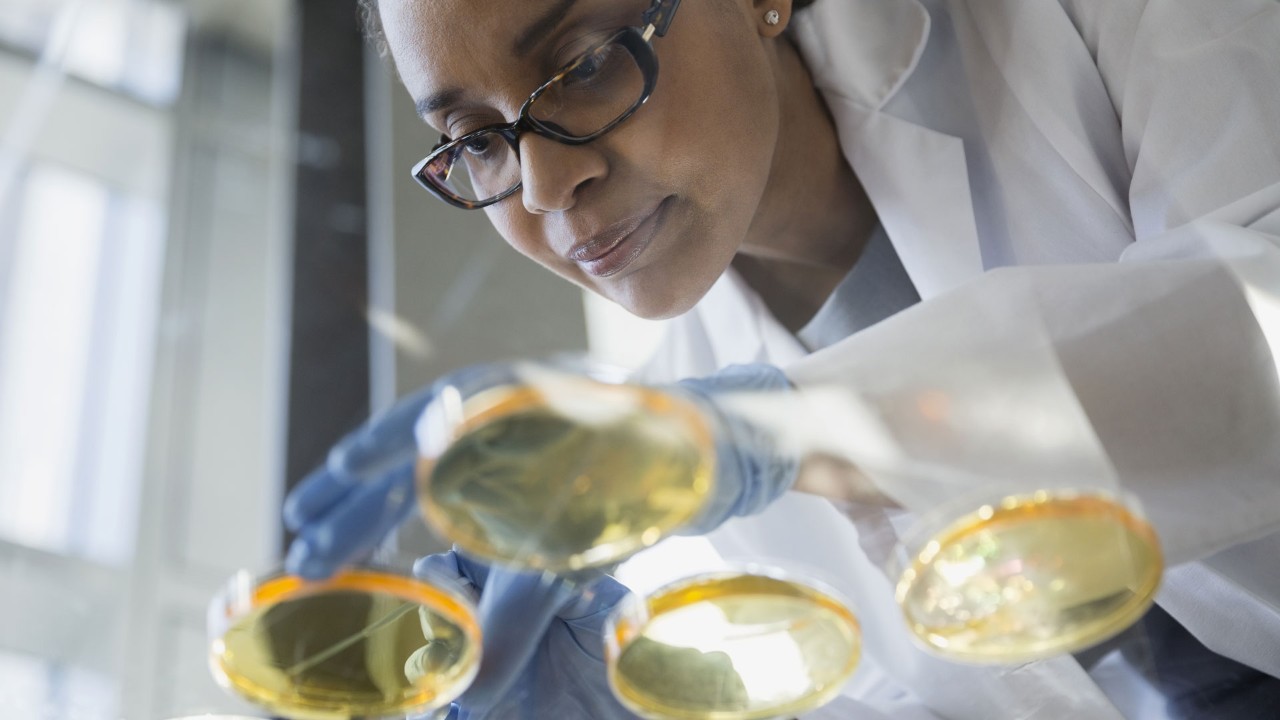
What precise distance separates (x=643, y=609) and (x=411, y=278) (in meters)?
0.32

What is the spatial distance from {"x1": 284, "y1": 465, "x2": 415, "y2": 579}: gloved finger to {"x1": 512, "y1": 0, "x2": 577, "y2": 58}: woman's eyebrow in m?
0.35

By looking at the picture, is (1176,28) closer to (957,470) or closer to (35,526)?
(957,470)

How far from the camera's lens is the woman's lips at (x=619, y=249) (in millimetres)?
686

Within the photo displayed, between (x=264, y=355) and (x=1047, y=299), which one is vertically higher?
(x=264, y=355)

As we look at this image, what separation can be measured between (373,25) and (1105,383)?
1.97 feet

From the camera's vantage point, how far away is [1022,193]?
0.77 m

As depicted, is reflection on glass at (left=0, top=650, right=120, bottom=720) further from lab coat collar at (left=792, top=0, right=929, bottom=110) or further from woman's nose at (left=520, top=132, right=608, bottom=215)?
lab coat collar at (left=792, top=0, right=929, bottom=110)

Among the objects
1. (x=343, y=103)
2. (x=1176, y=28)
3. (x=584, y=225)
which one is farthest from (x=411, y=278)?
(x=1176, y=28)

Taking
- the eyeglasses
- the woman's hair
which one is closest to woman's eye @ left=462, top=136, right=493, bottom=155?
the eyeglasses

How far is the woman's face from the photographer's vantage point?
24.7 inches

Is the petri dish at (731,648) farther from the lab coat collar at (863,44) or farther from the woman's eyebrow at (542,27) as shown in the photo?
the lab coat collar at (863,44)

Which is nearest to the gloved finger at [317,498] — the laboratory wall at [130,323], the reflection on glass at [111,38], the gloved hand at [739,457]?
the gloved hand at [739,457]

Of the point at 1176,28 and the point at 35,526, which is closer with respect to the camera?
the point at 1176,28

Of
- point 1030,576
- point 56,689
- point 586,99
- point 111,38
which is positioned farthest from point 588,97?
point 111,38
